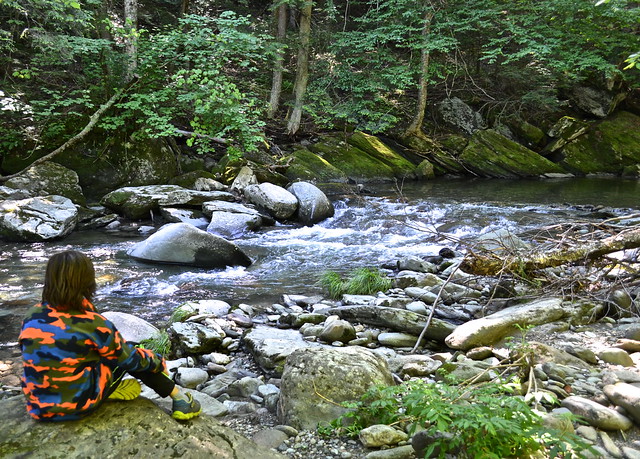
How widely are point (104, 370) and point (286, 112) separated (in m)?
17.0

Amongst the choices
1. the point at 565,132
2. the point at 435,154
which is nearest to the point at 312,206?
the point at 435,154

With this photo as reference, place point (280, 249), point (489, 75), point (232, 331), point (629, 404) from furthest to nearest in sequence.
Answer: point (489, 75) < point (280, 249) < point (232, 331) < point (629, 404)

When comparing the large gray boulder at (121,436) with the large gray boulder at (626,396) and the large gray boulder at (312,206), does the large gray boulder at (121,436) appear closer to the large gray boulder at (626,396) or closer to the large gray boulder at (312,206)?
the large gray boulder at (626,396)

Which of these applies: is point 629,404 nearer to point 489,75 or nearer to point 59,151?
point 59,151

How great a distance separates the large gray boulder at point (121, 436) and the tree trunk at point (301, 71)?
15.1 metres

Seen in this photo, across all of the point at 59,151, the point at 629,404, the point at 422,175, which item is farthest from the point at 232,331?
the point at 422,175

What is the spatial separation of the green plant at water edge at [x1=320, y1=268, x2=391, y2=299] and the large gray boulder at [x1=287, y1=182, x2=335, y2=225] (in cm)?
454

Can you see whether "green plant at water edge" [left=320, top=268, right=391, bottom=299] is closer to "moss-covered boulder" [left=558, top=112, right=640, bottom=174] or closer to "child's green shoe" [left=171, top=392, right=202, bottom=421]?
"child's green shoe" [left=171, top=392, right=202, bottom=421]

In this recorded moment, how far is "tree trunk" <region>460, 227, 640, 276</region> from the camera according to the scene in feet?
15.0

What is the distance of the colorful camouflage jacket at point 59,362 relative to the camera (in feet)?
6.88

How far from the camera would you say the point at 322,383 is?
301 cm

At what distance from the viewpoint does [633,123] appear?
19031 mm

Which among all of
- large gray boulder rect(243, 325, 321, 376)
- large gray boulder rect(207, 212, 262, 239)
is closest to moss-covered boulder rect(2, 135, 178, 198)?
large gray boulder rect(207, 212, 262, 239)

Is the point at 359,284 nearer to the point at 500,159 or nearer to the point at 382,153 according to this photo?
the point at 382,153
